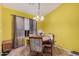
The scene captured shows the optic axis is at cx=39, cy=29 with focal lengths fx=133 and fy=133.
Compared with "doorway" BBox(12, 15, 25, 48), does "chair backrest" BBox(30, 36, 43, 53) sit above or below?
below

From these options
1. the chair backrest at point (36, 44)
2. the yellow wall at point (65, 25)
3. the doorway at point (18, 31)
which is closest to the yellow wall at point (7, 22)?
the doorway at point (18, 31)

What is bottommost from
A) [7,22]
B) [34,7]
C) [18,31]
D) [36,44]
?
[36,44]

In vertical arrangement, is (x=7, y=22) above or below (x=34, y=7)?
below

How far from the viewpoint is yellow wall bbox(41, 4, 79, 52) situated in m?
1.58

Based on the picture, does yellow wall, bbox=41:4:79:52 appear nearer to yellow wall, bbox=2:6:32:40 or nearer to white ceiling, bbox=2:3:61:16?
white ceiling, bbox=2:3:61:16

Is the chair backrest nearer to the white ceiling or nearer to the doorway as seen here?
the doorway

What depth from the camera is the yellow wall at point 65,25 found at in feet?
5.19

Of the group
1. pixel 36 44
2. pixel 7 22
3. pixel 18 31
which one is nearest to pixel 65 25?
pixel 36 44

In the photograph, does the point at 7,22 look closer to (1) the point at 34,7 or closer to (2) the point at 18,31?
(2) the point at 18,31

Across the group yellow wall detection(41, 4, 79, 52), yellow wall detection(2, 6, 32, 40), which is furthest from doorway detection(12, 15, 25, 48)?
yellow wall detection(41, 4, 79, 52)

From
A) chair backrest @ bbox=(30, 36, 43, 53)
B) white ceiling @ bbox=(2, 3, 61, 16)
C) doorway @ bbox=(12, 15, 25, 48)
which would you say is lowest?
chair backrest @ bbox=(30, 36, 43, 53)

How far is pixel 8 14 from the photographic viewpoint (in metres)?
1.52

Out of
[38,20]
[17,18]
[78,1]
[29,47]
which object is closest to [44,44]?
[29,47]

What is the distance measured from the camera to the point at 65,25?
160 centimetres
